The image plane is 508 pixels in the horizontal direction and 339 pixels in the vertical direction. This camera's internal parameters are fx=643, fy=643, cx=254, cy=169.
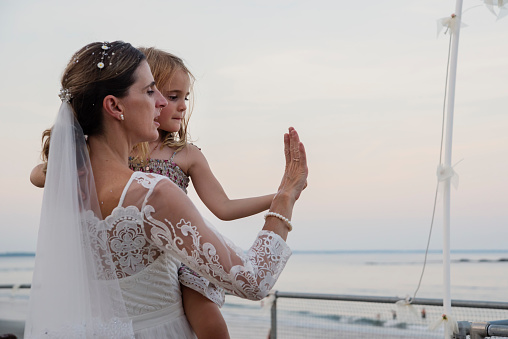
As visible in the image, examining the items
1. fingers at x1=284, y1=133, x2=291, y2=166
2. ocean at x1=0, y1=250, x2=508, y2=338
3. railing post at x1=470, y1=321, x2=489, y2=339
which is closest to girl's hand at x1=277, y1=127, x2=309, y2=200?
fingers at x1=284, y1=133, x2=291, y2=166

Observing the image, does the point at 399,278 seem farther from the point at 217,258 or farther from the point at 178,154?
the point at 217,258

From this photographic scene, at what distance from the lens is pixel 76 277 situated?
2.01m

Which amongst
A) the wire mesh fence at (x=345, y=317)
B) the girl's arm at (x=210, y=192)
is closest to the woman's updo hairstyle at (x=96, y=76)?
the girl's arm at (x=210, y=192)

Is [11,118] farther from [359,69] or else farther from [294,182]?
[294,182]

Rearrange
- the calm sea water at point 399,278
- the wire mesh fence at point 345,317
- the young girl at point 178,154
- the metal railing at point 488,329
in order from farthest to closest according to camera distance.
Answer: the calm sea water at point 399,278, the wire mesh fence at point 345,317, the young girl at point 178,154, the metal railing at point 488,329

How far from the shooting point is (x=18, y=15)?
36.2ft

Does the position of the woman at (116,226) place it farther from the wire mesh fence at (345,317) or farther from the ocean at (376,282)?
the ocean at (376,282)

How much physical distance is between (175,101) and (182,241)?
121 cm

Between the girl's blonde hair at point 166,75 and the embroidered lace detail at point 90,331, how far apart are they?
989 mm

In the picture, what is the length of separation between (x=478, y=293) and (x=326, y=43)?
→ 10582mm

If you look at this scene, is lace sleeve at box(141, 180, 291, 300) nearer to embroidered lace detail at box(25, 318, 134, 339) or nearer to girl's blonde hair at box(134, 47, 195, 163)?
embroidered lace detail at box(25, 318, 134, 339)

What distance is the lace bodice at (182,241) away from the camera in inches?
Result: 73.5

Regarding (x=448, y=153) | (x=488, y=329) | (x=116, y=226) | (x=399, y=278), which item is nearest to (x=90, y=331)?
(x=116, y=226)

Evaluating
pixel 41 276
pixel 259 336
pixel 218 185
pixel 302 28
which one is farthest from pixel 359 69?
pixel 41 276
